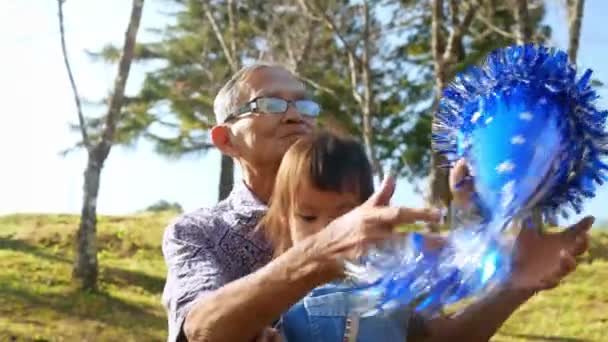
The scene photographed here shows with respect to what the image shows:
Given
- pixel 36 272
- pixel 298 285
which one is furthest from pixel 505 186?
pixel 36 272

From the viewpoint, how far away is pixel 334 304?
1.76 meters

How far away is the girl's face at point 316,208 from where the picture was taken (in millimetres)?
1654

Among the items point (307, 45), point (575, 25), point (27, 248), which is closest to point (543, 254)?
point (575, 25)

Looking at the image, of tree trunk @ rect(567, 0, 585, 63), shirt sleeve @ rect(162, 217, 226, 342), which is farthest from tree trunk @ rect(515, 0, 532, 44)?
shirt sleeve @ rect(162, 217, 226, 342)

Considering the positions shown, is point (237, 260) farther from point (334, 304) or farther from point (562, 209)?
point (562, 209)

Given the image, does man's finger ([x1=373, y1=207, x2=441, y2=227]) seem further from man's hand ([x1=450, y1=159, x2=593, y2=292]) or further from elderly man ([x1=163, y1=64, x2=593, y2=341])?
man's hand ([x1=450, y1=159, x2=593, y2=292])

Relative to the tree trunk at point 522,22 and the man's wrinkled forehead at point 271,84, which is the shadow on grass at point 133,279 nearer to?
the tree trunk at point 522,22

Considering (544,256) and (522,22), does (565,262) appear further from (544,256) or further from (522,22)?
(522,22)

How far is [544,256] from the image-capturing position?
144cm

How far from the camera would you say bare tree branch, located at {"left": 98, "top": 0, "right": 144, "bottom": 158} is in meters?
9.04

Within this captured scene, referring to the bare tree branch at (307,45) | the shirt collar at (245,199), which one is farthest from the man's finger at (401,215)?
the bare tree branch at (307,45)

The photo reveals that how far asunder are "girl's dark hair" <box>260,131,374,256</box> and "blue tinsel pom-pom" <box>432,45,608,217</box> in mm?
181

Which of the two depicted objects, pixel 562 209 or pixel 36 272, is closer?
pixel 562 209

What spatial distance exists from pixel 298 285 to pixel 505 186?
1.17 ft
